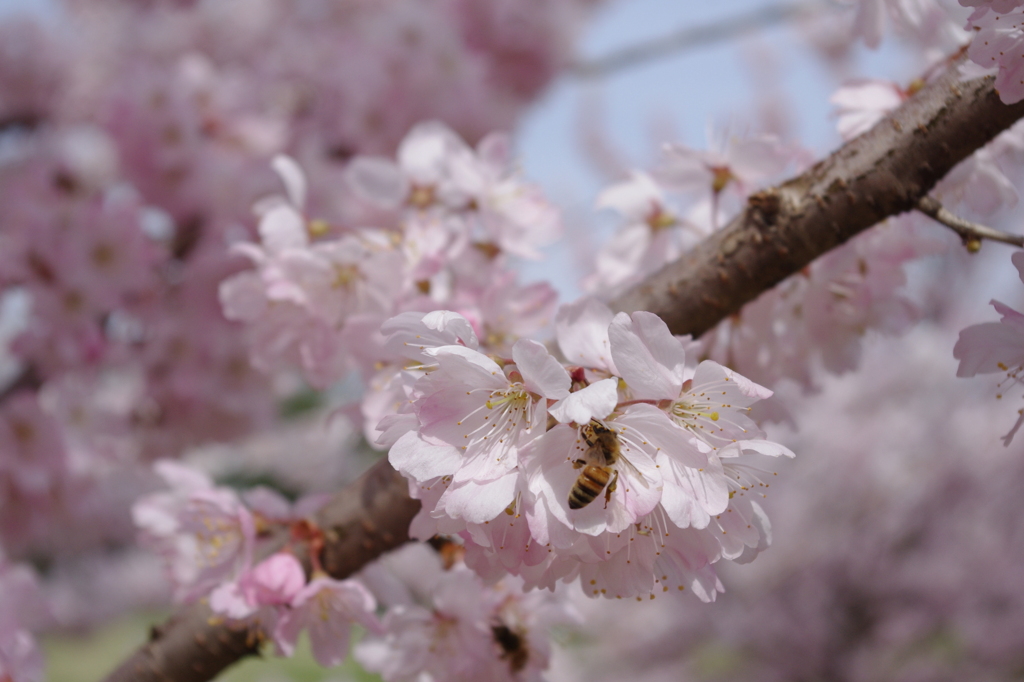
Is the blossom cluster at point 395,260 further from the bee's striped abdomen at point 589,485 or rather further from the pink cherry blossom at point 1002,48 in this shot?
the pink cherry blossom at point 1002,48

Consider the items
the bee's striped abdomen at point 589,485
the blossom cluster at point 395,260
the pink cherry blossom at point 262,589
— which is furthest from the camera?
the blossom cluster at point 395,260

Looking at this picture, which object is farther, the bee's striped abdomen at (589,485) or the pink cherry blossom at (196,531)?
the pink cherry blossom at (196,531)

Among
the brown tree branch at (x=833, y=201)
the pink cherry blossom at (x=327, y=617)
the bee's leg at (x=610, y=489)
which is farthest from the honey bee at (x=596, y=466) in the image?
the pink cherry blossom at (x=327, y=617)

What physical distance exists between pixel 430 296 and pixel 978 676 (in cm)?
540

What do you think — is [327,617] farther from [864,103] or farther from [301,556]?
[864,103]

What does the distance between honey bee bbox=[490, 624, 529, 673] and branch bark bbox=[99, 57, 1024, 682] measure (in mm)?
160

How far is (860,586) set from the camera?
4676mm

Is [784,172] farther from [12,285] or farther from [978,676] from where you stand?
[978,676]

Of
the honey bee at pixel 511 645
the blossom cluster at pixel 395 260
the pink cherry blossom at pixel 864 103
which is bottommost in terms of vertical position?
the honey bee at pixel 511 645

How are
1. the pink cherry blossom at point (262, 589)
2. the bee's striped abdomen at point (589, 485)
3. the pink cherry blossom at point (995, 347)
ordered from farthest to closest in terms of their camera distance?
1. the pink cherry blossom at point (262, 589)
2. the pink cherry blossom at point (995, 347)
3. the bee's striped abdomen at point (589, 485)

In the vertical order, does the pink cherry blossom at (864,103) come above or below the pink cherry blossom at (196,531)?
above

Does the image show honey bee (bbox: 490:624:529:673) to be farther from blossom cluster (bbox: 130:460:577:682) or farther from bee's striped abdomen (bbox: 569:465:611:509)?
bee's striped abdomen (bbox: 569:465:611:509)

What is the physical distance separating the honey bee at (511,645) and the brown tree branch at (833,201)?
1.34 feet

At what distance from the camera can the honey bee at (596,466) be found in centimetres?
55
